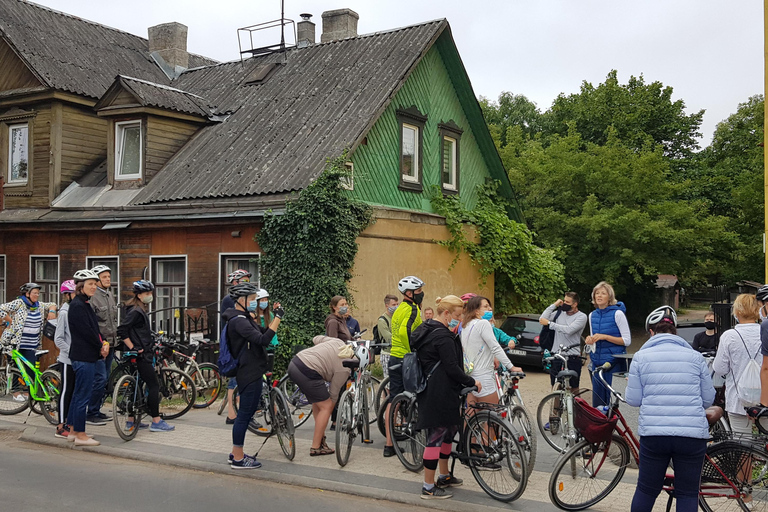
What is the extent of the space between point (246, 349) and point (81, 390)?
8.57 feet

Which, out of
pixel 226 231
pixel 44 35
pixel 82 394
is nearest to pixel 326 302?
pixel 226 231

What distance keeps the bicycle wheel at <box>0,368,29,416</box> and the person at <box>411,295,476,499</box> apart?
7602 mm

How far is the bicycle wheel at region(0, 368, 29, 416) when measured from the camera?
38.4 feet

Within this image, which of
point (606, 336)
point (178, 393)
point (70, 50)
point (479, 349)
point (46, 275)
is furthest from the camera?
point (70, 50)

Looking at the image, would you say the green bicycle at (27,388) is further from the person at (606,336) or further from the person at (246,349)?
the person at (606,336)

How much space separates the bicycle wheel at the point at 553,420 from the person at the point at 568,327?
18.4 inches

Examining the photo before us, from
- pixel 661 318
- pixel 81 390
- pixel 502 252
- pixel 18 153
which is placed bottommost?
pixel 81 390

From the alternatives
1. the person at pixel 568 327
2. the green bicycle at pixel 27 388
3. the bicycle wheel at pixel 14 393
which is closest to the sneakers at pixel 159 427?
the green bicycle at pixel 27 388

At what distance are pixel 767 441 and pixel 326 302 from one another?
9.02 metres

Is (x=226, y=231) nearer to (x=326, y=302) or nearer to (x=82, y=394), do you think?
(x=326, y=302)

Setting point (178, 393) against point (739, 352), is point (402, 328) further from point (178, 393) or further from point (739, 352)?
point (178, 393)

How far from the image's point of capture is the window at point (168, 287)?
1655 cm

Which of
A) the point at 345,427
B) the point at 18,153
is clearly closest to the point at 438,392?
the point at 345,427

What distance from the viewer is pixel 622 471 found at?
666 cm
